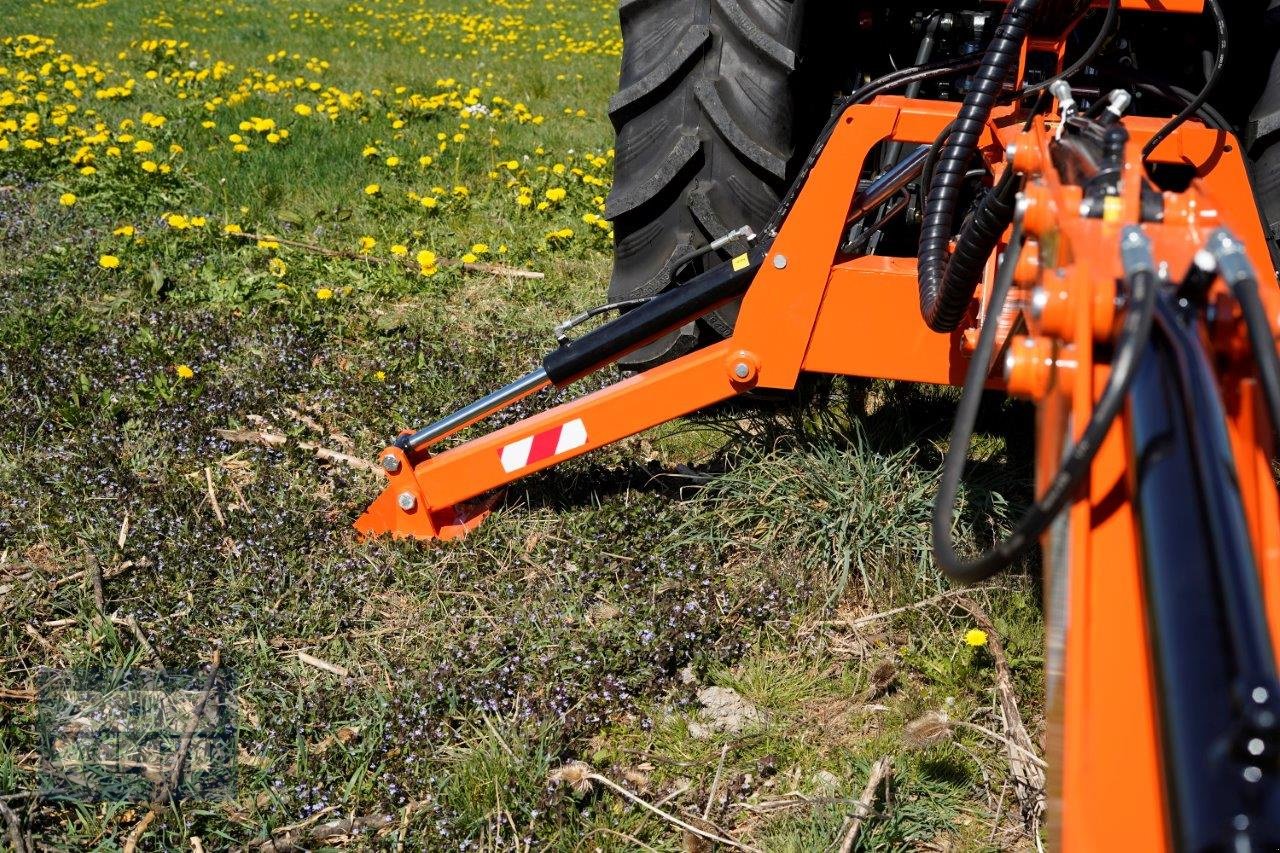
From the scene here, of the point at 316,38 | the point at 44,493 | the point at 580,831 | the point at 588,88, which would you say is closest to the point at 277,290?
the point at 44,493

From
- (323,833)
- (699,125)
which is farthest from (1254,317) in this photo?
(699,125)

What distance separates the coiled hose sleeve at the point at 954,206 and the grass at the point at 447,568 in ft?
2.62

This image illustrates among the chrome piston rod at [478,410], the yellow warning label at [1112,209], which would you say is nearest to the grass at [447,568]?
the chrome piston rod at [478,410]

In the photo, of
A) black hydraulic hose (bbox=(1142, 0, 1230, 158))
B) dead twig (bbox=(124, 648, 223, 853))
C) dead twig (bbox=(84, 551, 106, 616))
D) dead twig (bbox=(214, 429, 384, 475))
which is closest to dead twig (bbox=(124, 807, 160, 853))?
dead twig (bbox=(124, 648, 223, 853))

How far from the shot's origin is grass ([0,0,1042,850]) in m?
2.28

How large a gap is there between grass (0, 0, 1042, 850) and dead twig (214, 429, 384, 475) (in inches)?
1.5

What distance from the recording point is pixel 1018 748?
234 cm

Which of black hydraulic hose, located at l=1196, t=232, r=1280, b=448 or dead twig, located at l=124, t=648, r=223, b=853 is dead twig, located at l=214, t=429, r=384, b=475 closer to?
dead twig, located at l=124, t=648, r=223, b=853

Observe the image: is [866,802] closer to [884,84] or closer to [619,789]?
[619,789]

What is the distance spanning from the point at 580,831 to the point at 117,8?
10606 millimetres

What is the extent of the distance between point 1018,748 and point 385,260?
10.3 ft

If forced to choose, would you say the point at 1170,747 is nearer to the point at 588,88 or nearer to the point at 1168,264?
the point at 1168,264

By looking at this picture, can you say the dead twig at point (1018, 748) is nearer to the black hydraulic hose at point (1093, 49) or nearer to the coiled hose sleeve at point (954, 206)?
the coiled hose sleeve at point (954, 206)

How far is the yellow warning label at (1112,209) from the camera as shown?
137cm
